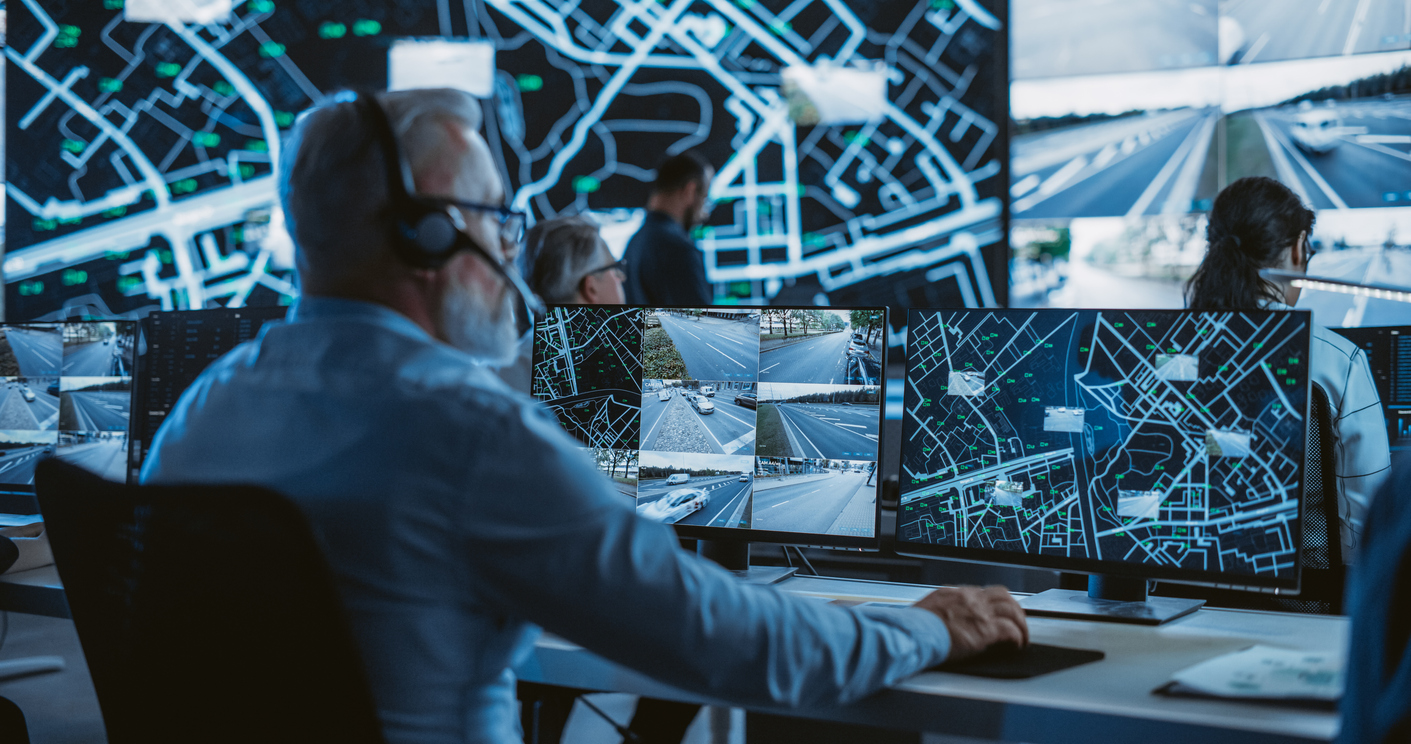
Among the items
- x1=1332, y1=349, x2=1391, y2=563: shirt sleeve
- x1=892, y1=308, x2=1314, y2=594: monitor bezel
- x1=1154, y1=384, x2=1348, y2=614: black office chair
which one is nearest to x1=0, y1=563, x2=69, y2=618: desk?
x1=892, y1=308, x2=1314, y2=594: monitor bezel

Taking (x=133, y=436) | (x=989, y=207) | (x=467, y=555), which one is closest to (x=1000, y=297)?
(x=989, y=207)

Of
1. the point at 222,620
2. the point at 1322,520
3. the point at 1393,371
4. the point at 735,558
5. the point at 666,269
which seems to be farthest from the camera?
the point at 666,269

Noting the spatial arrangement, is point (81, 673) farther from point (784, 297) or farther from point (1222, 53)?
point (1222, 53)

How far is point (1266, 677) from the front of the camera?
1.05 metres

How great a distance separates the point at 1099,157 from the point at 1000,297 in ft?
1.93

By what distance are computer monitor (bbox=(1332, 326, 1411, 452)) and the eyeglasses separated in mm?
1601

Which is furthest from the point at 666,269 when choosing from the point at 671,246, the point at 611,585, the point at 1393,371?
the point at 611,585

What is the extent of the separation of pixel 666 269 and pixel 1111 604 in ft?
6.79

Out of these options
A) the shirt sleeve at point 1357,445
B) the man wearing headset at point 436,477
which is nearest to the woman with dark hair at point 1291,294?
the shirt sleeve at point 1357,445

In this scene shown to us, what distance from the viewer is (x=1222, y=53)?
349 cm

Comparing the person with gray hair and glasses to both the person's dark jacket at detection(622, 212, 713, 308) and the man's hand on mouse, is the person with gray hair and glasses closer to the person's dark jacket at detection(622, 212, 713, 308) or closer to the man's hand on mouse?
the person's dark jacket at detection(622, 212, 713, 308)

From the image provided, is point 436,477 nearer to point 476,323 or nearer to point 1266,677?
point 476,323

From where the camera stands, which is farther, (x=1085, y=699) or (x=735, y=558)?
(x=735, y=558)

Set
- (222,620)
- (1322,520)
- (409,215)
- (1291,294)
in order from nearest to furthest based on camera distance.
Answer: (222,620)
(409,215)
(1322,520)
(1291,294)
